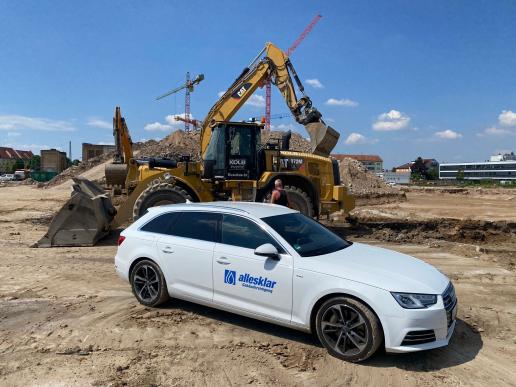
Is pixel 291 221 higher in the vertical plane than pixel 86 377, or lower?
higher

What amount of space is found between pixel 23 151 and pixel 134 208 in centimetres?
16152

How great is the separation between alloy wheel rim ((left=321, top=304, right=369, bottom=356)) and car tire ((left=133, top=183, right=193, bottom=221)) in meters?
7.21

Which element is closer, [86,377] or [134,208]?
[86,377]

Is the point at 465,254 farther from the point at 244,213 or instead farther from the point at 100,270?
the point at 100,270

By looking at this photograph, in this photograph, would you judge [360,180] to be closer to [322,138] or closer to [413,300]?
[322,138]

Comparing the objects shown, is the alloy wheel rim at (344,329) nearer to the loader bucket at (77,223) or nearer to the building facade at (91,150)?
the loader bucket at (77,223)

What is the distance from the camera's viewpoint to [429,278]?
4844 mm

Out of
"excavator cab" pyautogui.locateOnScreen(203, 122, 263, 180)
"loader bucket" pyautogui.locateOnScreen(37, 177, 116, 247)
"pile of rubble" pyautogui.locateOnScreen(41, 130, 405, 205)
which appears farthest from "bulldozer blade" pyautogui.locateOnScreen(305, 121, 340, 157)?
"pile of rubble" pyautogui.locateOnScreen(41, 130, 405, 205)

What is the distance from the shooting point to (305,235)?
221 inches

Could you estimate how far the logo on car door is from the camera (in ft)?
17.5

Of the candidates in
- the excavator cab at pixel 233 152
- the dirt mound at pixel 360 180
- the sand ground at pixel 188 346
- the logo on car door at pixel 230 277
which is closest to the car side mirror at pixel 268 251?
the logo on car door at pixel 230 277

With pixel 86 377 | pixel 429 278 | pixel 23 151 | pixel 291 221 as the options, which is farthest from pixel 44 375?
pixel 23 151

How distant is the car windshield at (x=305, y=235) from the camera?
5266mm

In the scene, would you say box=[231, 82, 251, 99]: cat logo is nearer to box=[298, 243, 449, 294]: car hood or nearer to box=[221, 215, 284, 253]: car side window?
box=[221, 215, 284, 253]: car side window
